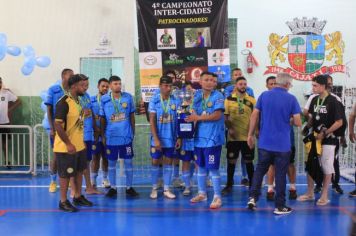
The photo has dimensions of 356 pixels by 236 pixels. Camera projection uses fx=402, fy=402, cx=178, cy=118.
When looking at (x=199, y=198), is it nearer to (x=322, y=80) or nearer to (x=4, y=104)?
(x=322, y=80)

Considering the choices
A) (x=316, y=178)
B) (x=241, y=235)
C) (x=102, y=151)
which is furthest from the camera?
(x=102, y=151)

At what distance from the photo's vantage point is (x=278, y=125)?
4.78m

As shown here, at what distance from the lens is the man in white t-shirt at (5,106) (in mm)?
8078

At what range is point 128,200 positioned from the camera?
5742 millimetres

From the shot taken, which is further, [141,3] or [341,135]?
[141,3]

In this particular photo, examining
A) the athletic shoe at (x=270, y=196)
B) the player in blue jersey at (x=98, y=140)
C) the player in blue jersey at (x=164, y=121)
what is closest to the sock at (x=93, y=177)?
the player in blue jersey at (x=98, y=140)

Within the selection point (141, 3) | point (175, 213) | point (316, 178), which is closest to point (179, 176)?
point (175, 213)

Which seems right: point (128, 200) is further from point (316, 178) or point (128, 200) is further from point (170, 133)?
point (316, 178)

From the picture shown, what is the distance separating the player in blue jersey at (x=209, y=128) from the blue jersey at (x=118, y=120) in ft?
3.46

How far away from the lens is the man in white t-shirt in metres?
8.08

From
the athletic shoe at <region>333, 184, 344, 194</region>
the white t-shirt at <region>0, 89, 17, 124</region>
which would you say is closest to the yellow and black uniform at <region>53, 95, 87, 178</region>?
the white t-shirt at <region>0, 89, 17, 124</region>

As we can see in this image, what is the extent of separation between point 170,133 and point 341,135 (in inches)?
93.9

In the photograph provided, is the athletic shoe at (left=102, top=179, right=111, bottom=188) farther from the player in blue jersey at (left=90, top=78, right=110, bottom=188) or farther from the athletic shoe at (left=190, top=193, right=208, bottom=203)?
the athletic shoe at (left=190, top=193, right=208, bottom=203)

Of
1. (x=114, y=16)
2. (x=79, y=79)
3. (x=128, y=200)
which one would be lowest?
(x=128, y=200)
